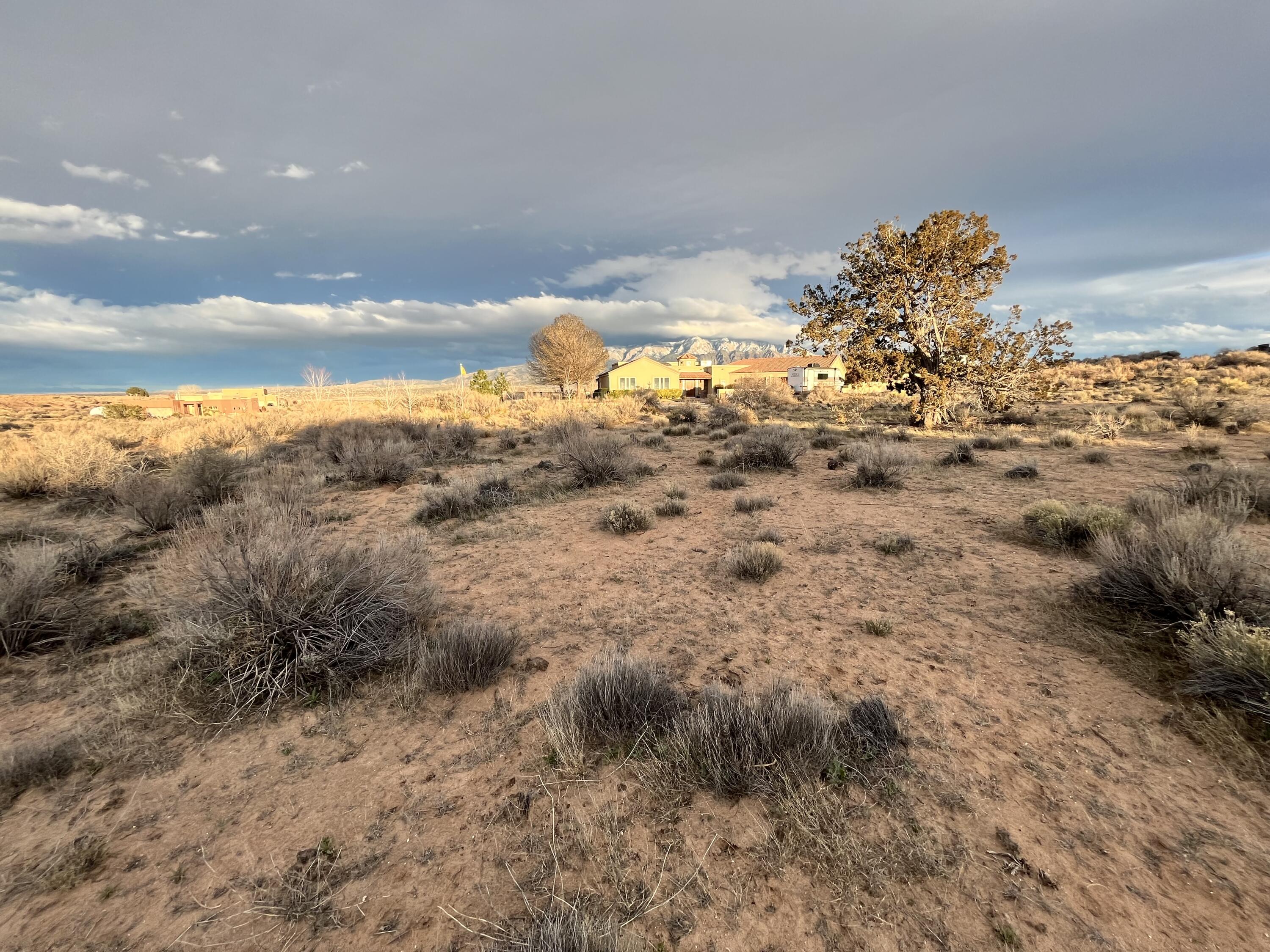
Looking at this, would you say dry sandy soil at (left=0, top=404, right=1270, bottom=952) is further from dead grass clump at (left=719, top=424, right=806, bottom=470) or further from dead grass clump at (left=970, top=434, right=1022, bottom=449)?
dead grass clump at (left=970, top=434, right=1022, bottom=449)

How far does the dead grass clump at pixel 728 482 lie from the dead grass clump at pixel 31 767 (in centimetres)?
805

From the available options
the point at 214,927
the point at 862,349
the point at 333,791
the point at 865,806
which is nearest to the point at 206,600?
the point at 333,791

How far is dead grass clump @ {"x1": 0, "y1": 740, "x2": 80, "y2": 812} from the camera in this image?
2461 millimetres

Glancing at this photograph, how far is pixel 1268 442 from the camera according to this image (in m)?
9.97

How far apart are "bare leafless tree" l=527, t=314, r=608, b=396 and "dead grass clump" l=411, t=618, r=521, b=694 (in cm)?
3920

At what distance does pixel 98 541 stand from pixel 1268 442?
21612mm

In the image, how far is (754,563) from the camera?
193 inches

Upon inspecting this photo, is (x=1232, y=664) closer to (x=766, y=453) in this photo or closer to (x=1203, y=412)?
(x=766, y=453)

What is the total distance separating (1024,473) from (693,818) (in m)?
9.38

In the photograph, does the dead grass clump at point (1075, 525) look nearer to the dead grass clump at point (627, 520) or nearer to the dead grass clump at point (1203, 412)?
the dead grass clump at point (627, 520)

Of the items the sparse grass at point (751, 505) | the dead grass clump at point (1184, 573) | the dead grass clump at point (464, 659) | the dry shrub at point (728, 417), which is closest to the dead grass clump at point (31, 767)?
the dead grass clump at point (464, 659)

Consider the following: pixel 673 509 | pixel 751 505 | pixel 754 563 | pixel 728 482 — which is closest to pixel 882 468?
pixel 728 482

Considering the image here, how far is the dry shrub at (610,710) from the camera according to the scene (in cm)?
260

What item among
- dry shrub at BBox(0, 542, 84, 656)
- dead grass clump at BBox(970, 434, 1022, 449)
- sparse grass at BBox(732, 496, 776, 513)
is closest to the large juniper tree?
dead grass clump at BBox(970, 434, 1022, 449)
